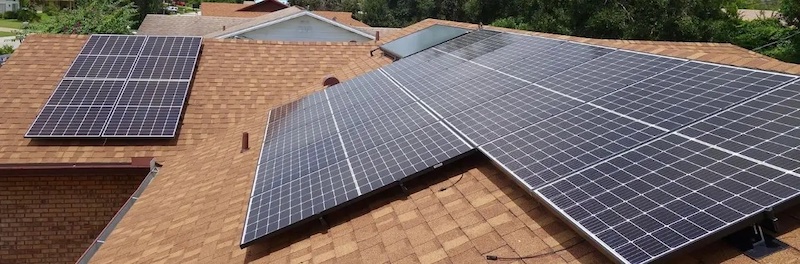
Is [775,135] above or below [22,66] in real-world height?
above

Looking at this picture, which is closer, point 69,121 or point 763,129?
point 763,129

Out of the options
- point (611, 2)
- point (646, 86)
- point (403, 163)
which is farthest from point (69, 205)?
point (611, 2)

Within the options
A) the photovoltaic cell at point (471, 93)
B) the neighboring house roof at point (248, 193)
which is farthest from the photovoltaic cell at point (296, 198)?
the photovoltaic cell at point (471, 93)

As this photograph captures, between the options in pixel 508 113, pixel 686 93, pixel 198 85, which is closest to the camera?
pixel 686 93

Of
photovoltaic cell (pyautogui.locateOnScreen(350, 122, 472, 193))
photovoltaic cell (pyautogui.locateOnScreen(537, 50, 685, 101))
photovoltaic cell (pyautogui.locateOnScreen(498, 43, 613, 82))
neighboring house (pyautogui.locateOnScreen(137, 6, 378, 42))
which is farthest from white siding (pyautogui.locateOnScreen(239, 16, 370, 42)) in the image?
photovoltaic cell (pyautogui.locateOnScreen(350, 122, 472, 193))

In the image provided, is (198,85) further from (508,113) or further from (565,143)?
(565,143)

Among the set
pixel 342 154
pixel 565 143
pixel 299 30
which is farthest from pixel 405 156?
pixel 299 30

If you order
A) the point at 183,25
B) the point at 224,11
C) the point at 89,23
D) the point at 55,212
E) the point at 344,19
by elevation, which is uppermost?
the point at 55,212

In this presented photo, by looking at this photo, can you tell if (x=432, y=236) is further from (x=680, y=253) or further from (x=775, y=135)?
(x=775, y=135)
